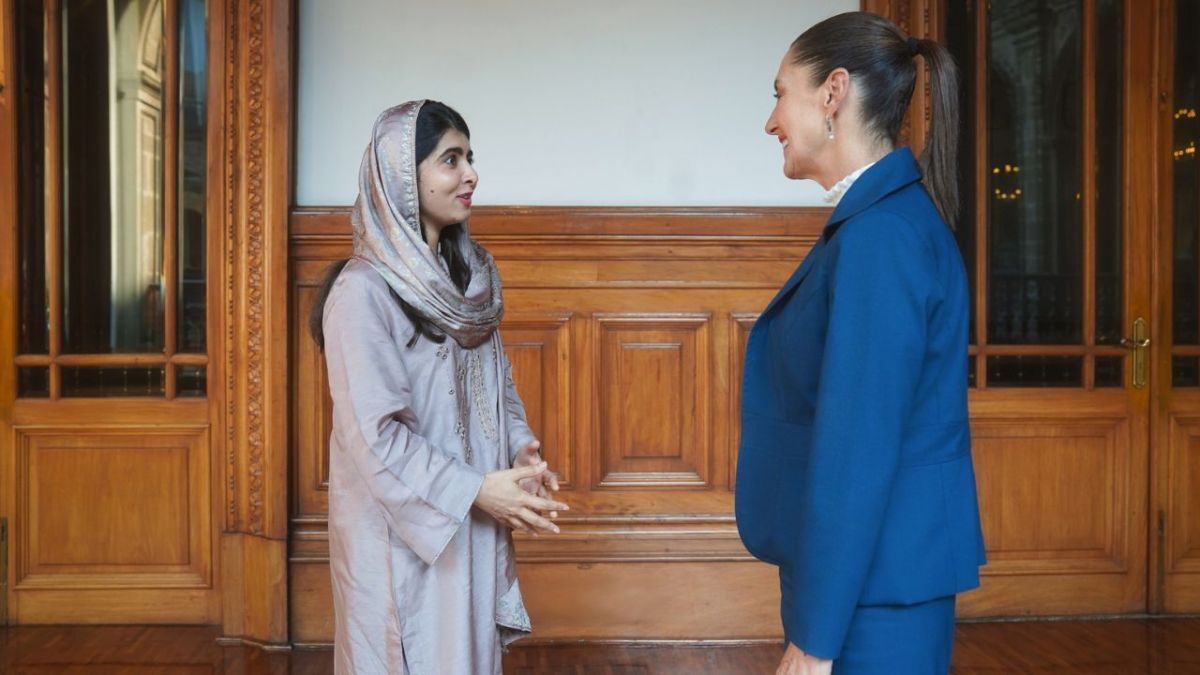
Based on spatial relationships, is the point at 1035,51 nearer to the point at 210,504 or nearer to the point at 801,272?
the point at 801,272

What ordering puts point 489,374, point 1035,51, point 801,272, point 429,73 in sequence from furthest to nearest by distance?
point 1035,51, point 429,73, point 489,374, point 801,272

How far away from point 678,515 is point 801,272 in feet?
7.74

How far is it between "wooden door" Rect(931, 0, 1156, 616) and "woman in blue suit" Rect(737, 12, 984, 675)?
8.49ft

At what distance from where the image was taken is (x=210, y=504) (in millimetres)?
3707

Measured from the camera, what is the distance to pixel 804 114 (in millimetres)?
1426

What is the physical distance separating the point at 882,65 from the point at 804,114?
0.11m

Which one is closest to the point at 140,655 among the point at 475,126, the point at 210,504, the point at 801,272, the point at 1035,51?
the point at 210,504

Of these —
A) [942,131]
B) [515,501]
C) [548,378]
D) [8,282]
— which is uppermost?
→ [942,131]

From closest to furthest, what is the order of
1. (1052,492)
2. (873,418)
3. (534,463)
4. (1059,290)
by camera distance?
(873,418), (534,463), (1052,492), (1059,290)

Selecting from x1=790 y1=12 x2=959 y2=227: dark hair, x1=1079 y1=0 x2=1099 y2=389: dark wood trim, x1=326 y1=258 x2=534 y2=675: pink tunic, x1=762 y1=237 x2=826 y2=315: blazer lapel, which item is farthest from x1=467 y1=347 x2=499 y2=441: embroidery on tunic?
x1=1079 y1=0 x2=1099 y2=389: dark wood trim

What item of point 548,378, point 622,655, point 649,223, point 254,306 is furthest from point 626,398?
point 254,306

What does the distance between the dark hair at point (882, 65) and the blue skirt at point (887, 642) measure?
1.96 ft

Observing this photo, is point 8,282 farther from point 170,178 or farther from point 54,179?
point 170,178

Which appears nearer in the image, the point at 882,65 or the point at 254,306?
the point at 882,65
